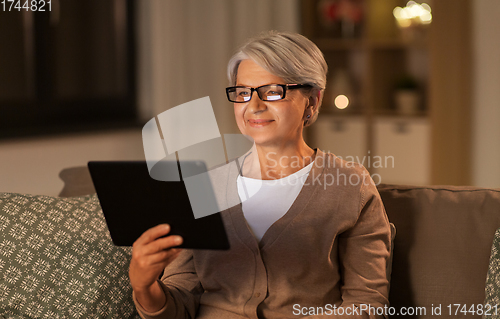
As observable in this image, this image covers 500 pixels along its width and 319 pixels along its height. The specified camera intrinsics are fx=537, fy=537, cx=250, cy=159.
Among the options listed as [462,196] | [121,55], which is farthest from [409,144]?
[462,196]

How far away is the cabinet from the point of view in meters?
3.26

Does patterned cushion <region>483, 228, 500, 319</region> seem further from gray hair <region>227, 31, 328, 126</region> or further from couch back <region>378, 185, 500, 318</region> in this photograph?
gray hair <region>227, 31, 328, 126</region>

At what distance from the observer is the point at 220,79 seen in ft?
10.9

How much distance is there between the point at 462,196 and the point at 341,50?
2.65 m

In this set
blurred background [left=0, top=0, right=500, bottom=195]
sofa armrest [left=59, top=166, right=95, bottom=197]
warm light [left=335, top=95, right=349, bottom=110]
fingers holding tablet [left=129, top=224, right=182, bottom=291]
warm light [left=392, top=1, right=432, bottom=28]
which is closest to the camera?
fingers holding tablet [left=129, top=224, right=182, bottom=291]

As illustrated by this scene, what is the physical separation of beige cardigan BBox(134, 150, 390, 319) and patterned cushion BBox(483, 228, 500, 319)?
21 centimetres

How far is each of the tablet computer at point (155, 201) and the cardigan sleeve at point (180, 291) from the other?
193 mm

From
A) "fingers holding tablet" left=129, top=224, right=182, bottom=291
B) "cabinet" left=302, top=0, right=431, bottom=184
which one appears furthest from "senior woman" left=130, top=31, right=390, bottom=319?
"cabinet" left=302, top=0, right=431, bottom=184

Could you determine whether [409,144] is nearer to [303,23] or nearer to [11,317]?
[303,23]

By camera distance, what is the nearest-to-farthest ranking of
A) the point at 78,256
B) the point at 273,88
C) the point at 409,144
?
the point at 273,88 < the point at 78,256 < the point at 409,144

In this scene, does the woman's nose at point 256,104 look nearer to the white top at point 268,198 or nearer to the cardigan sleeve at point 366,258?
the white top at point 268,198

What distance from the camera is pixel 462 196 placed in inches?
51.6

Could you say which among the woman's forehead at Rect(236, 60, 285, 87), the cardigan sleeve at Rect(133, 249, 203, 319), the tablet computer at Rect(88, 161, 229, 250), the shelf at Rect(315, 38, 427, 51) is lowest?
the cardigan sleeve at Rect(133, 249, 203, 319)

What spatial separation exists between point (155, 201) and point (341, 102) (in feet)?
9.38
